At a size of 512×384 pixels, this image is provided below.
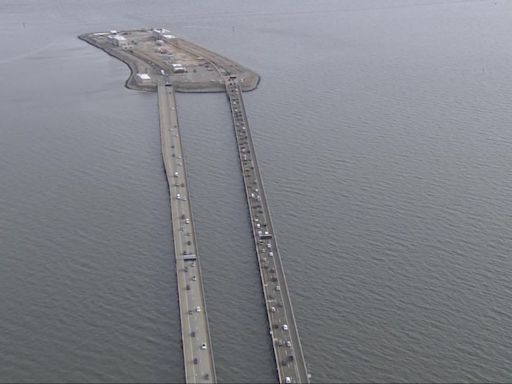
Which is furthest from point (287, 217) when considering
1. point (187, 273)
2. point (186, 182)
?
point (187, 273)

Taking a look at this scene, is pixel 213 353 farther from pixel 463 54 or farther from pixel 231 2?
pixel 231 2

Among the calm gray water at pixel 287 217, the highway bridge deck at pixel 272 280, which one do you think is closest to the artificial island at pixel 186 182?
the highway bridge deck at pixel 272 280

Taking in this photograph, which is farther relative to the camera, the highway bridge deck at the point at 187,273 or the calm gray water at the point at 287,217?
the calm gray water at the point at 287,217

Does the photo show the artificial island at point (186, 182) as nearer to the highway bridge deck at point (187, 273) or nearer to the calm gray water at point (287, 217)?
the highway bridge deck at point (187, 273)

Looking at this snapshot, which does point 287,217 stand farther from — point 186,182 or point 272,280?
point 186,182

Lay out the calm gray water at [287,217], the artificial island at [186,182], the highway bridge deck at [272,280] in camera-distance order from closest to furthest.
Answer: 1. the highway bridge deck at [272,280]
2. the artificial island at [186,182]
3. the calm gray water at [287,217]

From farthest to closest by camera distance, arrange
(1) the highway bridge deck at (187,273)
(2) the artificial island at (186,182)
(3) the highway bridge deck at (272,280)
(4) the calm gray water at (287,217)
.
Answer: (4) the calm gray water at (287,217) < (2) the artificial island at (186,182) < (3) the highway bridge deck at (272,280) < (1) the highway bridge deck at (187,273)

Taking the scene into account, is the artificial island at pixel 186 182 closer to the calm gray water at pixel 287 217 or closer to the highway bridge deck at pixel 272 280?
the highway bridge deck at pixel 272 280

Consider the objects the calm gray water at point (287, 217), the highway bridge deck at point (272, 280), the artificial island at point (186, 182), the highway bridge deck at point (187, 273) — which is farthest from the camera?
the calm gray water at point (287, 217)
